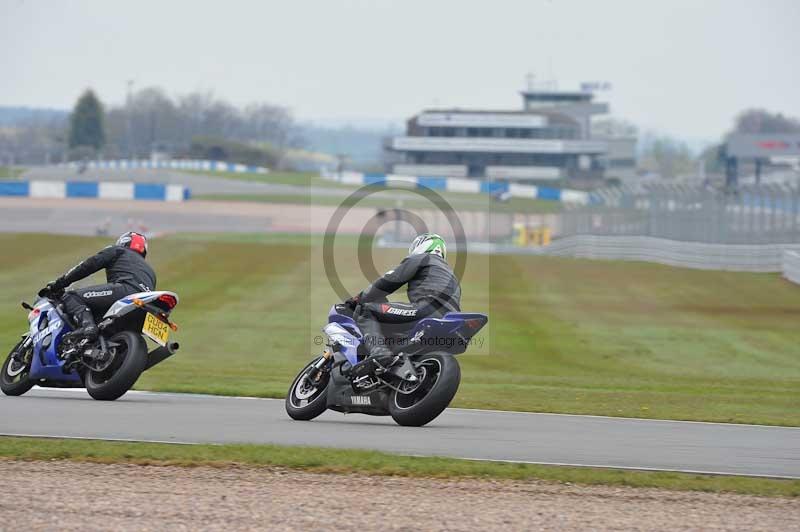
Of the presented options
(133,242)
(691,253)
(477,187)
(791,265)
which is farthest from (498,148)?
(133,242)

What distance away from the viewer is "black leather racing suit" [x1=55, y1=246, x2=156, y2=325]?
13.5 meters

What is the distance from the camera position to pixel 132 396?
13883 mm

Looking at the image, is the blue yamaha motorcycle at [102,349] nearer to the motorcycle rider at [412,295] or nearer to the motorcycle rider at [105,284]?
the motorcycle rider at [105,284]

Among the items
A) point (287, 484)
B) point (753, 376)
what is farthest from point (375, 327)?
point (753, 376)

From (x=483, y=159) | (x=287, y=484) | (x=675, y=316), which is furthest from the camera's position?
(x=483, y=159)

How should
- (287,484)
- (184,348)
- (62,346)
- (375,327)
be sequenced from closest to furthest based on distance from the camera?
(287,484)
(375,327)
(62,346)
(184,348)

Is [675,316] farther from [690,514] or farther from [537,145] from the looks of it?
[537,145]

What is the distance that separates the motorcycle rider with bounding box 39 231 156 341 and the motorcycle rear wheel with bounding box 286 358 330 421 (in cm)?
228

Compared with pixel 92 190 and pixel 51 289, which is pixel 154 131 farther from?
pixel 51 289

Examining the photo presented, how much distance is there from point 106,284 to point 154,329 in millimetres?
1042

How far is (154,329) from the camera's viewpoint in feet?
42.4

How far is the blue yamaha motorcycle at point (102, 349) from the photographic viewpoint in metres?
12.9

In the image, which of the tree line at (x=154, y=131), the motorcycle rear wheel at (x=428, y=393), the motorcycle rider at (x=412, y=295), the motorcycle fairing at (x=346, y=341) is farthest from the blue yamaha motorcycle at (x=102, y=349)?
the tree line at (x=154, y=131)

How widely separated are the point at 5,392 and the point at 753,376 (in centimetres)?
1152
